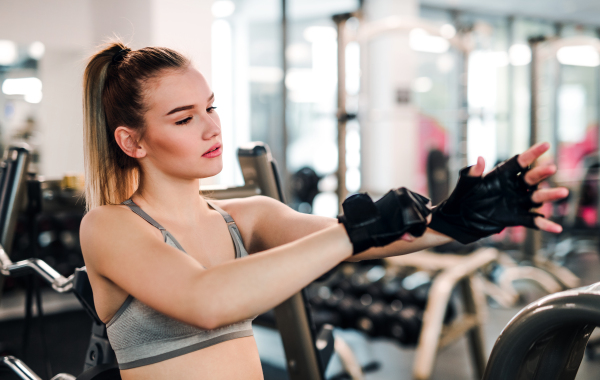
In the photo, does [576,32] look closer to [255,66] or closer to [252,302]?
[255,66]

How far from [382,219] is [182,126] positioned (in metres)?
0.44

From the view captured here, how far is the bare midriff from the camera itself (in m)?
0.97

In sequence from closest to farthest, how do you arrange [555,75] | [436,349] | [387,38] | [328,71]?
[436,349]
[387,38]
[328,71]
[555,75]

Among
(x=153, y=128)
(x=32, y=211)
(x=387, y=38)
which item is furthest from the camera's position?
(x=387, y=38)

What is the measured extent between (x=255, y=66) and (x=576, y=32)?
20.4 feet

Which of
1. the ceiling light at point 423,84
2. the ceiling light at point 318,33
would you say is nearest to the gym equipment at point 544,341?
the ceiling light at point 318,33

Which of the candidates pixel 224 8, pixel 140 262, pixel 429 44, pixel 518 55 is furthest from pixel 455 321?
pixel 518 55

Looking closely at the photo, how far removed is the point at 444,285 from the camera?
282 centimetres

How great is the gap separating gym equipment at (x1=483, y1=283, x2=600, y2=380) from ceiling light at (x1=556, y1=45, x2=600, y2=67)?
9.06 m

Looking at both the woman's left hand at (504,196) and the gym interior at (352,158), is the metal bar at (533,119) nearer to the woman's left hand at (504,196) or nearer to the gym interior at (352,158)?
the gym interior at (352,158)

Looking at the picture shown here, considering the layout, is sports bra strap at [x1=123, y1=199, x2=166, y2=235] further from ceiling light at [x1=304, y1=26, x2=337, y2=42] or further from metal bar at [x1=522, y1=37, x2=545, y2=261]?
ceiling light at [x1=304, y1=26, x2=337, y2=42]

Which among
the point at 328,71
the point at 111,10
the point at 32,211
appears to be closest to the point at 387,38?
the point at 328,71

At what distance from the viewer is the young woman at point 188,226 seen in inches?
31.5

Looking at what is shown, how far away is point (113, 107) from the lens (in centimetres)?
107
